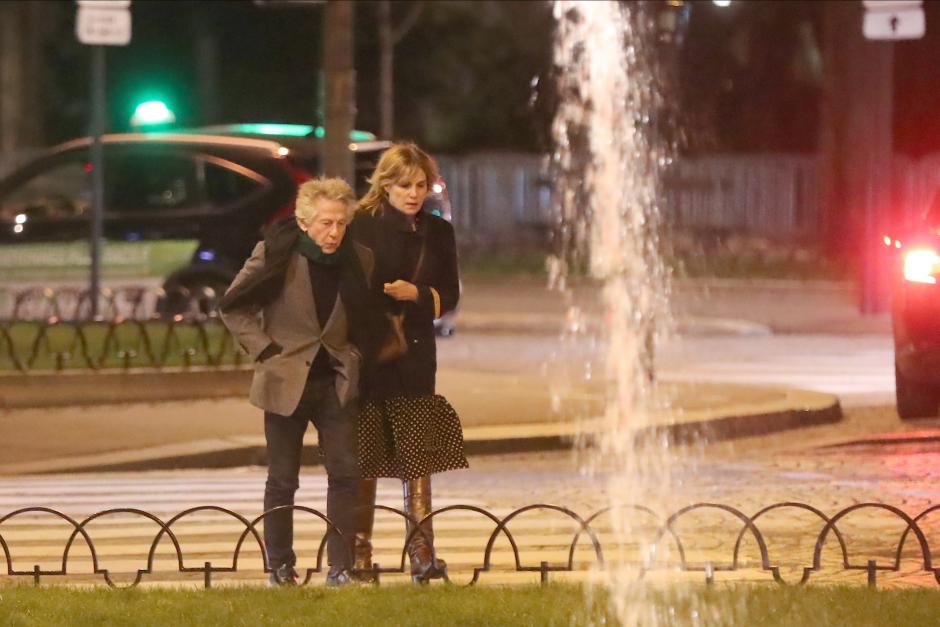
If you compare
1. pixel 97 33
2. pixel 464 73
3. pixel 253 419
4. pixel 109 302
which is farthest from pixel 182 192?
pixel 464 73

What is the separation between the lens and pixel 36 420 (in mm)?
13867

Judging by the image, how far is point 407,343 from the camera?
8125mm

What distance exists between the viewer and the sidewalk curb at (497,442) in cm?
1217

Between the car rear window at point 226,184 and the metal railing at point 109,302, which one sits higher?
the car rear window at point 226,184

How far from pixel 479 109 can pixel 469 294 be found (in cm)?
1470

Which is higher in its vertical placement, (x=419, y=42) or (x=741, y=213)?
(x=419, y=42)

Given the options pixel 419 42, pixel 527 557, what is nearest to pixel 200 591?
pixel 527 557

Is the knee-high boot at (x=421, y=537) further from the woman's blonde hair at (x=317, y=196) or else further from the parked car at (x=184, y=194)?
the parked car at (x=184, y=194)

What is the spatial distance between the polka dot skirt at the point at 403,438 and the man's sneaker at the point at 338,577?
43cm

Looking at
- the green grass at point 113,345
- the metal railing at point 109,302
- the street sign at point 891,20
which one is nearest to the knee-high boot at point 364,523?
the green grass at point 113,345

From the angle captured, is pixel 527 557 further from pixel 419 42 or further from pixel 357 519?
pixel 419 42

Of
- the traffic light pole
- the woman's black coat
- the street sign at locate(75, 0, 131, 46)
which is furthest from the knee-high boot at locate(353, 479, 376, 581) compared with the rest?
the street sign at locate(75, 0, 131, 46)

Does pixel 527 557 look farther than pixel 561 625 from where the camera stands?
Yes

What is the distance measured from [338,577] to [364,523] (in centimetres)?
51
